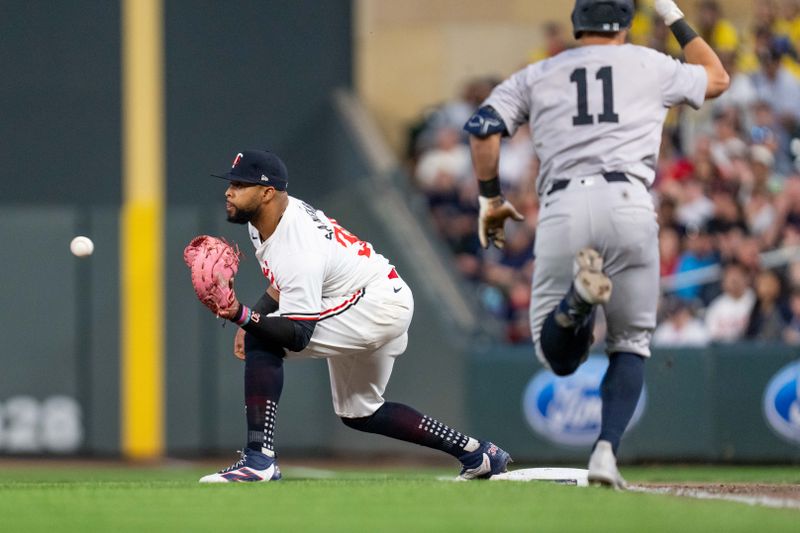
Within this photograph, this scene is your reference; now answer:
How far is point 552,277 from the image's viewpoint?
19.8 ft

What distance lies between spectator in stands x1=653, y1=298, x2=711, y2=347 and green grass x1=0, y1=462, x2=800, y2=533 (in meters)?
5.98

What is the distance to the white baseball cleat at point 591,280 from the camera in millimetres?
5629

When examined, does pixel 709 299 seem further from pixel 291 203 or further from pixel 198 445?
pixel 291 203

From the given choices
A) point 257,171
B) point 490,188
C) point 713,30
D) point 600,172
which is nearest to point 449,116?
point 713,30

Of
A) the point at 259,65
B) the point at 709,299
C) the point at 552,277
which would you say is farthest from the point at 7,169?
the point at 552,277

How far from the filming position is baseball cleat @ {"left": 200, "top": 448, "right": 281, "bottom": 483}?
6.46 metres

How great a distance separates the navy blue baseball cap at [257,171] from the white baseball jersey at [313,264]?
0.14 m

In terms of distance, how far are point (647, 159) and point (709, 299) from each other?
246 inches

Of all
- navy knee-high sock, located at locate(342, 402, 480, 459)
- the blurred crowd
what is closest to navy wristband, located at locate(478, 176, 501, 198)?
navy knee-high sock, located at locate(342, 402, 480, 459)

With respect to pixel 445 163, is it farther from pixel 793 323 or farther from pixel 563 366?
pixel 563 366

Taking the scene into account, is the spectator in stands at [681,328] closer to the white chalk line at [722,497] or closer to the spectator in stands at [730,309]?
the spectator in stands at [730,309]

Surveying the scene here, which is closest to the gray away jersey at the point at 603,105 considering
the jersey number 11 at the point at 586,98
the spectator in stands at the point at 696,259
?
the jersey number 11 at the point at 586,98

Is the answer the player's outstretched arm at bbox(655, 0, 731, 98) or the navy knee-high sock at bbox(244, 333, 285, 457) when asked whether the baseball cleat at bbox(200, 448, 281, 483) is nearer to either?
the navy knee-high sock at bbox(244, 333, 285, 457)

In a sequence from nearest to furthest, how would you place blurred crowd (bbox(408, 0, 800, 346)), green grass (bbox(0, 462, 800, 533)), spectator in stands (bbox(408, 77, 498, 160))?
green grass (bbox(0, 462, 800, 533)), blurred crowd (bbox(408, 0, 800, 346)), spectator in stands (bbox(408, 77, 498, 160))
